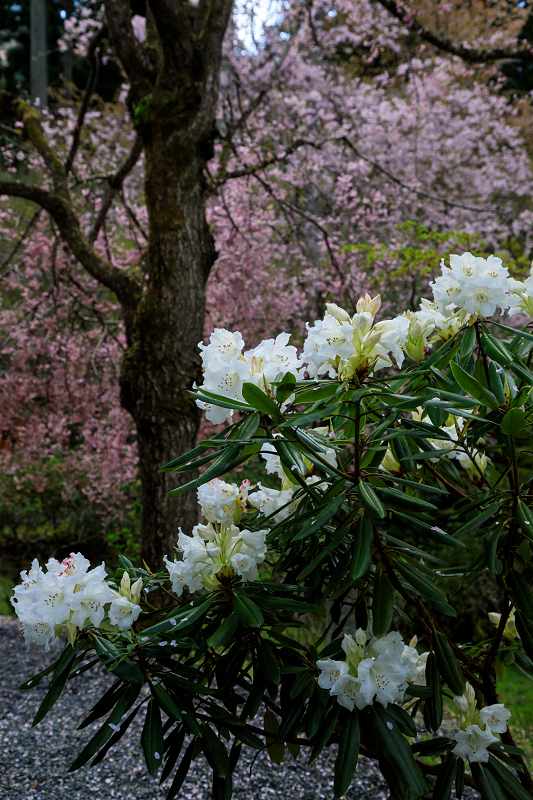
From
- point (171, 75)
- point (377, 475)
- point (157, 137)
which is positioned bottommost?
point (377, 475)

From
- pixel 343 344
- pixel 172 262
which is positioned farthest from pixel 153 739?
pixel 172 262

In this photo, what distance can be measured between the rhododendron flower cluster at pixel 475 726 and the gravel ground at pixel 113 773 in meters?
1.37

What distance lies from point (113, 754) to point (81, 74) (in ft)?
52.0

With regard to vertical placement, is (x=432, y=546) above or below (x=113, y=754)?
above

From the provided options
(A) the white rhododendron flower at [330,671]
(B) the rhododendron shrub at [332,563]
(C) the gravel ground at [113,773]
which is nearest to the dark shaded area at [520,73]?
(C) the gravel ground at [113,773]

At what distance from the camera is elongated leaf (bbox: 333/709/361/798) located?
0.97 meters

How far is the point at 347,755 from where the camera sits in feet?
3.26

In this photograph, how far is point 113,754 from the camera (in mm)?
2584

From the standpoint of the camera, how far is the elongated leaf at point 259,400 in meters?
0.90

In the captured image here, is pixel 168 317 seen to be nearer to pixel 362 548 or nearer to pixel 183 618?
pixel 183 618

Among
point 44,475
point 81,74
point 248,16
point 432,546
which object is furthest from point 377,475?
point 81,74

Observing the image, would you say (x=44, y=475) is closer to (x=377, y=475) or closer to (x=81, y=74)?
(x=377, y=475)

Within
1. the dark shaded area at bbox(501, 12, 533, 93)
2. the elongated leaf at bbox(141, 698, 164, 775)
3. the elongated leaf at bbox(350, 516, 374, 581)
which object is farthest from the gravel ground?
the dark shaded area at bbox(501, 12, 533, 93)

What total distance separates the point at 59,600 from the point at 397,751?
0.61m
